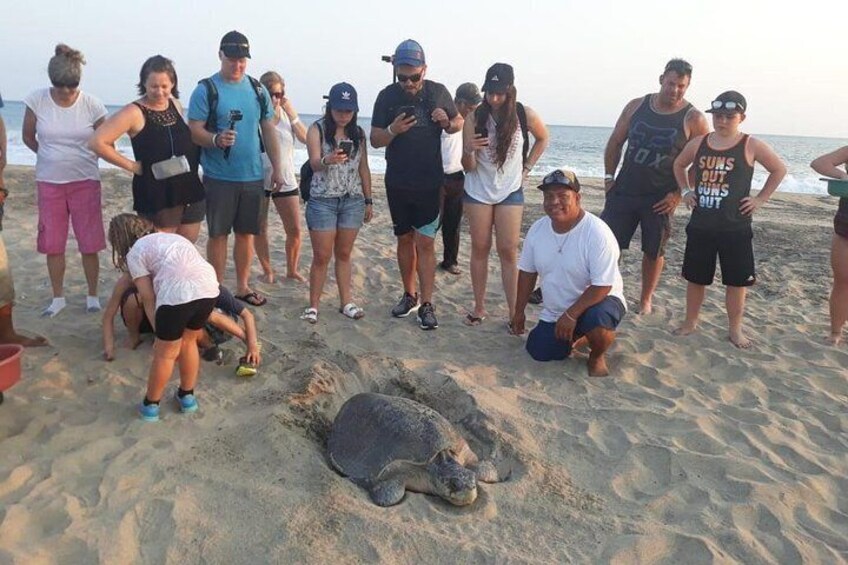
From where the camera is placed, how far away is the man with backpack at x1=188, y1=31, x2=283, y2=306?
4.32 meters

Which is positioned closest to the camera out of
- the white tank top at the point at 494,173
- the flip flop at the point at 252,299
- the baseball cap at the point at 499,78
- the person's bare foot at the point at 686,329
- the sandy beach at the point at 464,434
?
the sandy beach at the point at 464,434

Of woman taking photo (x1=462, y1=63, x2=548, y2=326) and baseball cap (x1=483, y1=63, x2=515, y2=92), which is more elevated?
baseball cap (x1=483, y1=63, x2=515, y2=92)

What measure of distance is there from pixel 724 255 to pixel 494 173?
65.6 inches

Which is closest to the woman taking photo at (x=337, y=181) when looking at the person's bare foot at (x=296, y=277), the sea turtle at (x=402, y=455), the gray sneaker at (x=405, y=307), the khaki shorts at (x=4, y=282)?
the gray sneaker at (x=405, y=307)

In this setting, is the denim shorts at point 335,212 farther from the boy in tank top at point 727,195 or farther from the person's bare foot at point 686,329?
the person's bare foot at point 686,329

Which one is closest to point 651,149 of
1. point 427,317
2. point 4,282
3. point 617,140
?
point 617,140

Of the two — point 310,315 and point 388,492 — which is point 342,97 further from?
point 388,492

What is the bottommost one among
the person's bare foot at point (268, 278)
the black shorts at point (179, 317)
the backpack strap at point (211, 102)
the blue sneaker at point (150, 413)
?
the blue sneaker at point (150, 413)

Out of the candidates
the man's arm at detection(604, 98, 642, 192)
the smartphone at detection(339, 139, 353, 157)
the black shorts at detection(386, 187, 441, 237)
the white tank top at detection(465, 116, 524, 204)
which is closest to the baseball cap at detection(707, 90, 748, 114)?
the man's arm at detection(604, 98, 642, 192)

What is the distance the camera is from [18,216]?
25.9 feet

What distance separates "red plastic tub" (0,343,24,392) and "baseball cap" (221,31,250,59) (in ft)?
7.52

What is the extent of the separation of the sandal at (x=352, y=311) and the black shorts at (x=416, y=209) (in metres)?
0.70

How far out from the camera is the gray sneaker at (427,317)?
469 centimetres

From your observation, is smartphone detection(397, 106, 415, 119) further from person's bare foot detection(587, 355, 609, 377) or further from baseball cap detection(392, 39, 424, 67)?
person's bare foot detection(587, 355, 609, 377)
